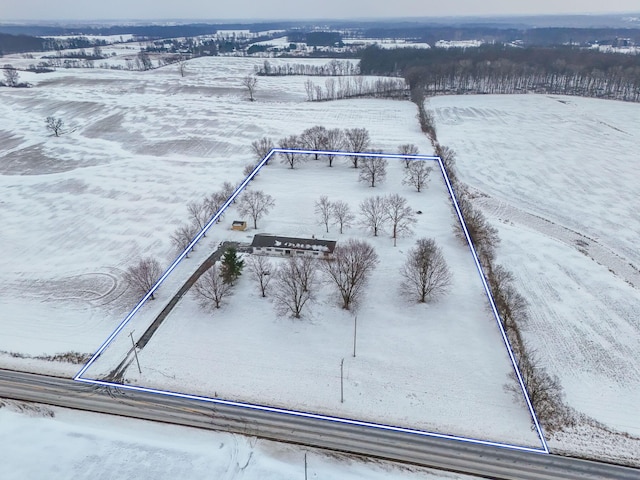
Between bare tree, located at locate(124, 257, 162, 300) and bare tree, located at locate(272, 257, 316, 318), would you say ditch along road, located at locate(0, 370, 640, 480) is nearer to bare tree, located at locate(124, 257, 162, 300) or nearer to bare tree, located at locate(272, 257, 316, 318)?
bare tree, located at locate(272, 257, 316, 318)

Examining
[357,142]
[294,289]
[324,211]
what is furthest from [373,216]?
[357,142]

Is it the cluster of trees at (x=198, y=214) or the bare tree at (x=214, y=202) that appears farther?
the bare tree at (x=214, y=202)

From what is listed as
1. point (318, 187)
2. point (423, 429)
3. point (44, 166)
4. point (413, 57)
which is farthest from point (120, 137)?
point (413, 57)

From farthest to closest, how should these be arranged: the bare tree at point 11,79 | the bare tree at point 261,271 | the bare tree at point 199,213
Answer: the bare tree at point 11,79
the bare tree at point 199,213
the bare tree at point 261,271

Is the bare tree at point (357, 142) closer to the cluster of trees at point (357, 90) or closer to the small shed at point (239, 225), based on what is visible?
the small shed at point (239, 225)

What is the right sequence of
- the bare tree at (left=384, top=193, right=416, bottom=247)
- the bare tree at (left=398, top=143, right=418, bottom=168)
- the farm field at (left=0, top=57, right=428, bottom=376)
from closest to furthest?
the farm field at (left=0, top=57, right=428, bottom=376)
the bare tree at (left=384, top=193, right=416, bottom=247)
the bare tree at (left=398, top=143, right=418, bottom=168)

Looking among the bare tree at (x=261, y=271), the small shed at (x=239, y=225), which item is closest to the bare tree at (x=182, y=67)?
the small shed at (x=239, y=225)

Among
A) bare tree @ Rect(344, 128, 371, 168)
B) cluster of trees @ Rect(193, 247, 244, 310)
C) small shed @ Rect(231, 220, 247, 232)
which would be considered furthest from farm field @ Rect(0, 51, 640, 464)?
bare tree @ Rect(344, 128, 371, 168)
